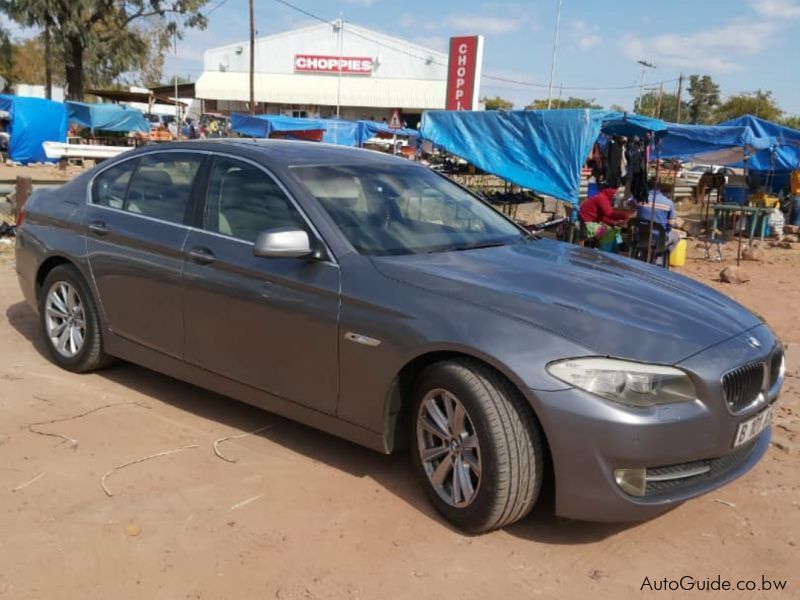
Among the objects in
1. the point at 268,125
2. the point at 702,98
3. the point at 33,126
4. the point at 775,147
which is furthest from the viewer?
the point at 702,98

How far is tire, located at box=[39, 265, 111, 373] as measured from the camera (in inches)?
189

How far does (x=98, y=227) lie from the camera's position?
4.68 meters

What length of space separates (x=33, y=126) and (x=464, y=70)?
1747 cm

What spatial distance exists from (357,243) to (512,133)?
363 inches

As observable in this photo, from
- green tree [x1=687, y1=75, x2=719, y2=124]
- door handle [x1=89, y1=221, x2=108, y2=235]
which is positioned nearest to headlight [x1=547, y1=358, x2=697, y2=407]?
door handle [x1=89, y1=221, x2=108, y2=235]

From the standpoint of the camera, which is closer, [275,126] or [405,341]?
[405,341]

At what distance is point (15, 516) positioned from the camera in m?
3.23

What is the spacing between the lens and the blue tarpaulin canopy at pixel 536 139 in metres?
11.1

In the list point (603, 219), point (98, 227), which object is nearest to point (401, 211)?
point (98, 227)

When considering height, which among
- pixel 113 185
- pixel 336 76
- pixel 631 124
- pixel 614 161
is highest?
pixel 336 76

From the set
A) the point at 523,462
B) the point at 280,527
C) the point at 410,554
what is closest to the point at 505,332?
the point at 523,462

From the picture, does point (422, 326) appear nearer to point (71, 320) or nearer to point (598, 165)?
point (71, 320)

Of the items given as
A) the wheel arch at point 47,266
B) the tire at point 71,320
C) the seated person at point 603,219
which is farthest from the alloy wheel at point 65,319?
the seated person at point 603,219

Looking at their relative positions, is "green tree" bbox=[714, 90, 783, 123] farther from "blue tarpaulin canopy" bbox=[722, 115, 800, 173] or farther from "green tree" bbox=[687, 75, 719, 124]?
"blue tarpaulin canopy" bbox=[722, 115, 800, 173]
